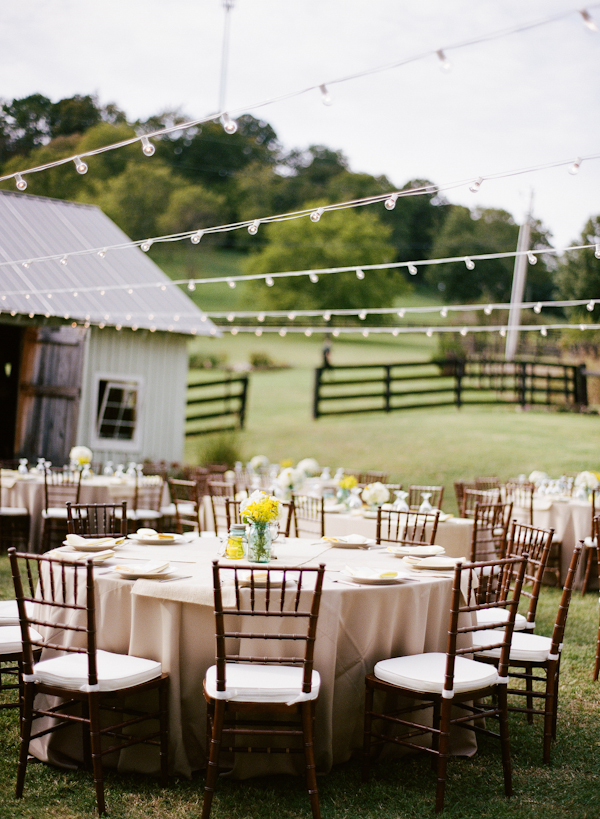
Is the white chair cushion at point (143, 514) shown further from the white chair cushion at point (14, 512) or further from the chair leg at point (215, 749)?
the chair leg at point (215, 749)

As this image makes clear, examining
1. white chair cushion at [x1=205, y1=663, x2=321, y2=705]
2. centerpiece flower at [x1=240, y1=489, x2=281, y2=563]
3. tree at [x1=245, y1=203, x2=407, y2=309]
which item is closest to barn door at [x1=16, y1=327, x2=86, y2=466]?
centerpiece flower at [x1=240, y1=489, x2=281, y2=563]

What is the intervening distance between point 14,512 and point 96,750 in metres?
6.00

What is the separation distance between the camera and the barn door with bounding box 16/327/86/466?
1172 centimetres

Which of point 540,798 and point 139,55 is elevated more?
→ point 139,55

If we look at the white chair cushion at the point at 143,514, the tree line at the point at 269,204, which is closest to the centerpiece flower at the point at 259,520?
the white chair cushion at the point at 143,514

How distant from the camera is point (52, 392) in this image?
1175 centimetres

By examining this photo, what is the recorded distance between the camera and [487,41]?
331 centimetres

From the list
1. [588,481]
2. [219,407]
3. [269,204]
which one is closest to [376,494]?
[588,481]

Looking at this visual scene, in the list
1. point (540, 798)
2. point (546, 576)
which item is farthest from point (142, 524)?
point (540, 798)

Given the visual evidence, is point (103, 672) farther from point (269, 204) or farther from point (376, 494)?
point (269, 204)

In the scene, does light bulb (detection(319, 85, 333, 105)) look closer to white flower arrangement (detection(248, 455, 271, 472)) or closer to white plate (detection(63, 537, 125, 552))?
white plate (detection(63, 537, 125, 552))

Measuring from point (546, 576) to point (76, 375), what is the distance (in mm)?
7312

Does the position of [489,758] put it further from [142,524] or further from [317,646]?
[142,524]

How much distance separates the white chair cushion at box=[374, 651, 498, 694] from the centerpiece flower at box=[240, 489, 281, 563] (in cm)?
84
